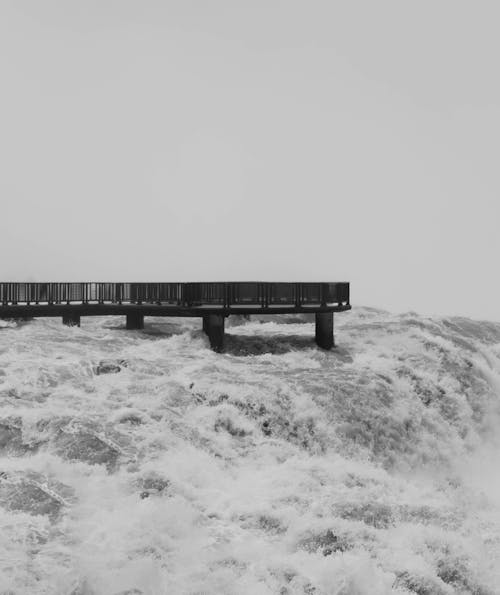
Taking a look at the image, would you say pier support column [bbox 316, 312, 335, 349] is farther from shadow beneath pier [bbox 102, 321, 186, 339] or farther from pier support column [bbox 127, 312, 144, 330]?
pier support column [bbox 127, 312, 144, 330]

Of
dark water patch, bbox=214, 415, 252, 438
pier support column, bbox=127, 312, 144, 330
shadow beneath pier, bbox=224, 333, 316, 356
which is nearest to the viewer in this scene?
dark water patch, bbox=214, 415, 252, 438

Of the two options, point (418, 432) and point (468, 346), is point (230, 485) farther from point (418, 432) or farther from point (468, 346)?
point (468, 346)

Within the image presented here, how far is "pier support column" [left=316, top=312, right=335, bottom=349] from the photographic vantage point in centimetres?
2839

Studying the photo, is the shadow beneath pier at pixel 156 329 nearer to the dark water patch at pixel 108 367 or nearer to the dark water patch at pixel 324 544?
the dark water patch at pixel 108 367

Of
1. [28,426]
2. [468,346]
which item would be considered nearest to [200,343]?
[28,426]

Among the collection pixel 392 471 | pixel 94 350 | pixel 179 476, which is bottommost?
pixel 392 471

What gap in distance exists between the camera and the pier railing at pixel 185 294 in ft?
89.0

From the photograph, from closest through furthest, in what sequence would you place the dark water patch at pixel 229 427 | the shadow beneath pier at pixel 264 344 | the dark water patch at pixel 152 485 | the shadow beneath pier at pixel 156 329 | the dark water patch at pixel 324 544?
1. the dark water patch at pixel 324 544
2. the dark water patch at pixel 152 485
3. the dark water patch at pixel 229 427
4. the shadow beneath pier at pixel 264 344
5. the shadow beneath pier at pixel 156 329

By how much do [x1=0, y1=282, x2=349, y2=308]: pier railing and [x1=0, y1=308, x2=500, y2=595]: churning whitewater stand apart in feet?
5.52

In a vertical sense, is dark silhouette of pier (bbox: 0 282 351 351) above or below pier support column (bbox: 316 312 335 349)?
above

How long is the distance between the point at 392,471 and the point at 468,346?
1355 cm

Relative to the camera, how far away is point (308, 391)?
2147 cm

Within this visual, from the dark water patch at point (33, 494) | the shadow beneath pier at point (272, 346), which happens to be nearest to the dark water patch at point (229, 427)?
the dark water patch at point (33, 494)

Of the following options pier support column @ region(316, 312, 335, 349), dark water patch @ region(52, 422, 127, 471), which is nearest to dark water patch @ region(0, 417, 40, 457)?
dark water patch @ region(52, 422, 127, 471)
